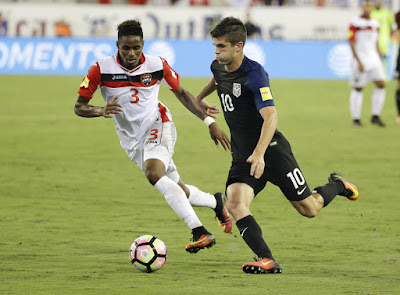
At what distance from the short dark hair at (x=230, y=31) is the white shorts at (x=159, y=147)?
1.38 metres

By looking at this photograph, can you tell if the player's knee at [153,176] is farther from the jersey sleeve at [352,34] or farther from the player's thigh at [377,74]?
the player's thigh at [377,74]

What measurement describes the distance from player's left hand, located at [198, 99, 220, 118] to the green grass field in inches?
46.9

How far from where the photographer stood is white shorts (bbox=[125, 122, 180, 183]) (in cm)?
737

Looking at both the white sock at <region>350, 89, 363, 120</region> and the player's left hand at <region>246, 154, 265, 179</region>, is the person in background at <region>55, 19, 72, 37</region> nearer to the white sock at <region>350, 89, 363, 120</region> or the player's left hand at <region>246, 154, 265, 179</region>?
→ the white sock at <region>350, 89, 363, 120</region>

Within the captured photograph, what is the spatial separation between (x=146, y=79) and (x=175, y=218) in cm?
189

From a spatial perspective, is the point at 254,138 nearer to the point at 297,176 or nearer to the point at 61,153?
the point at 297,176

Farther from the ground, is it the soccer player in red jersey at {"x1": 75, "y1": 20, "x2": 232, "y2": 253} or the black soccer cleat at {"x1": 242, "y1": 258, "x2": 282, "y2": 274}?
the soccer player in red jersey at {"x1": 75, "y1": 20, "x2": 232, "y2": 253}

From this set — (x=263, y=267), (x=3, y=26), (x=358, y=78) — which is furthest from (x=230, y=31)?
(x=3, y=26)

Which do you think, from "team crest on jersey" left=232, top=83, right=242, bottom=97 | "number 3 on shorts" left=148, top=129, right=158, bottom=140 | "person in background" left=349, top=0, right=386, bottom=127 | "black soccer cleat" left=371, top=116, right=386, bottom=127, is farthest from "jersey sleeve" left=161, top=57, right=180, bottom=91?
"black soccer cleat" left=371, top=116, right=386, bottom=127

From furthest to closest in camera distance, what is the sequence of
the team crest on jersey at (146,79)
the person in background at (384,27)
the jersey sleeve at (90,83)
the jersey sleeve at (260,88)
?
the person in background at (384,27) → the team crest on jersey at (146,79) → the jersey sleeve at (90,83) → the jersey sleeve at (260,88)

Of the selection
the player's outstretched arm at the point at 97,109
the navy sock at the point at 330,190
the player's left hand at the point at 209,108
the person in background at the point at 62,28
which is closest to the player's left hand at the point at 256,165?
the player's left hand at the point at 209,108

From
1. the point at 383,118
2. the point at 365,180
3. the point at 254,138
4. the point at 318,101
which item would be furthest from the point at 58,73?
the point at 254,138

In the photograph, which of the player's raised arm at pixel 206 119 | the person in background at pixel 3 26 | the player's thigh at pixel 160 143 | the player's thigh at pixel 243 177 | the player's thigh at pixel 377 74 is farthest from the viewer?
the person in background at pixel 3 26

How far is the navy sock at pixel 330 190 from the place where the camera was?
293 inches
